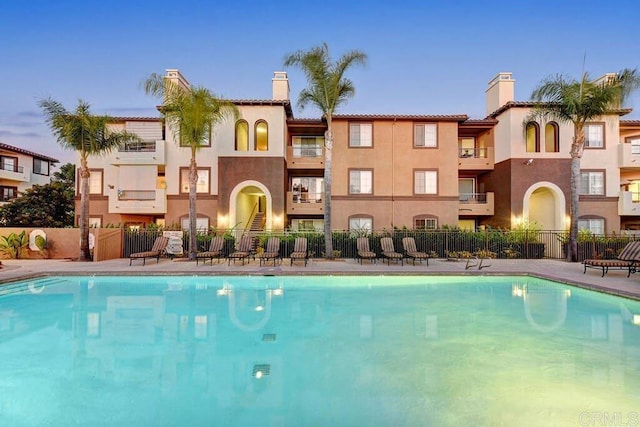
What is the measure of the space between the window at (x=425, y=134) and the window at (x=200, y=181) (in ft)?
44.6

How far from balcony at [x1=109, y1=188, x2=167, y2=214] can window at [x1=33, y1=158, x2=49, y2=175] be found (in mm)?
20941

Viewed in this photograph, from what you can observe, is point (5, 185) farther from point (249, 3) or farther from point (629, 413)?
point (629, 413)

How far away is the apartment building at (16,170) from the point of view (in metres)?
31.4

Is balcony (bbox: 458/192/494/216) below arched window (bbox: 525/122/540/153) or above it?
below

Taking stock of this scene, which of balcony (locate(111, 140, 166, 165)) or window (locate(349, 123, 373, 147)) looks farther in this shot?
window (locate(349, 123, 373, 147))

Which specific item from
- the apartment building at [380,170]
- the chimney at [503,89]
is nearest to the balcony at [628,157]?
the apartment building at [380,170]

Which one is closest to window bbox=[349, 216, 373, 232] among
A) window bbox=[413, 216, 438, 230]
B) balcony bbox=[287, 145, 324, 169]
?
window bbox=[413, 216, 438, 230]

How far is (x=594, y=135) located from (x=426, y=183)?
35.4 feet

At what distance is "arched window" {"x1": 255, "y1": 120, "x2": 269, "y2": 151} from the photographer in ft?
69.9

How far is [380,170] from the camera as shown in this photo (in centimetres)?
2228

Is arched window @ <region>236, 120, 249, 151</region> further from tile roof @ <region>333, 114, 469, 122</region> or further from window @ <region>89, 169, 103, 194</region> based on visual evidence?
window @ <region>89, 169, 103, 194</region>

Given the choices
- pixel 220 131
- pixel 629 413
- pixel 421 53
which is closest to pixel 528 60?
pixel 421 53

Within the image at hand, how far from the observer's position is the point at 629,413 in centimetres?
404

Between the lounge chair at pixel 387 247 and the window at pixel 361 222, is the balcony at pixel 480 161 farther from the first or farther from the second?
the lounge chair at pixel 387 247
